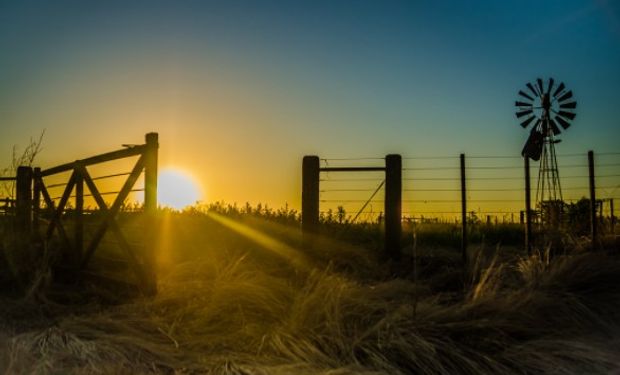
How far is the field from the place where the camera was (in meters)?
3.61

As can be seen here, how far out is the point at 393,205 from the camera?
29.3 ft

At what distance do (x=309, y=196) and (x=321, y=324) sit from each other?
15.8 feet

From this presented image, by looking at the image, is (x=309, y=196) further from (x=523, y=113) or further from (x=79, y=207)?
(x=523, y=113)

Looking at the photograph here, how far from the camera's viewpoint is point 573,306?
15.7ft

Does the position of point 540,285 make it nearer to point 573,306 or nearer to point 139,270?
point 573,306

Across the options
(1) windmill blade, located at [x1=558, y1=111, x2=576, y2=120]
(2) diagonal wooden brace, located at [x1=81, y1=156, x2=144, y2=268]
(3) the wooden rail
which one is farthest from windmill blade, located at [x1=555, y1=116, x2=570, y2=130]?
(2) diagonal wooden brace, located at [x1=81, y1=156, x2=144, y2=268]

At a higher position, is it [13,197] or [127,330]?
[13,197]

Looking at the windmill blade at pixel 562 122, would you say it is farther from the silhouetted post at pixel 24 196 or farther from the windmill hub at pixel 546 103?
the silhouetted post at pixel 24 196

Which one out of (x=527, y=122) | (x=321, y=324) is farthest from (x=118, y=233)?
(x=527, y=122)

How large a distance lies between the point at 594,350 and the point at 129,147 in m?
5.34

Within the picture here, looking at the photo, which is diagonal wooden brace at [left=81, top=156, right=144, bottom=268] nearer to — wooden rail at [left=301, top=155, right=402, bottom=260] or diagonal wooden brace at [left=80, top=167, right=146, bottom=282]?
diagonal wooden brace at [left=80, top=167, right=146, bottom=282]

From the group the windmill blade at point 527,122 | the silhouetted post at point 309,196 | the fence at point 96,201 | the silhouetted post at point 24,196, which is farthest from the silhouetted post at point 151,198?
the windmill blade at point 527,122

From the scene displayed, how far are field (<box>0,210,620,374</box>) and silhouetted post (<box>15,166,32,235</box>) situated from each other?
2711 mm

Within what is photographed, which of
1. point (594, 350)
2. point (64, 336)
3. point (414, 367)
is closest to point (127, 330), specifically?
point (64, 336)
